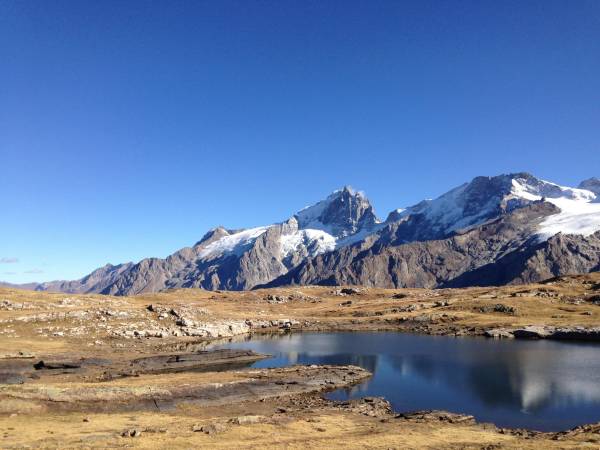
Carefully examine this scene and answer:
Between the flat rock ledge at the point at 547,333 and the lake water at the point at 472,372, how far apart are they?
27.5ft

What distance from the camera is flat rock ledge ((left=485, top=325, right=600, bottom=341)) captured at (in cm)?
12219

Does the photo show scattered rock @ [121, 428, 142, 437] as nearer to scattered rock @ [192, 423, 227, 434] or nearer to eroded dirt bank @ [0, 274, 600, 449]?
eroded dirt bank @ [0, 274, 600, 449]

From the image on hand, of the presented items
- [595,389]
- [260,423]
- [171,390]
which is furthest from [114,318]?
[595,389]

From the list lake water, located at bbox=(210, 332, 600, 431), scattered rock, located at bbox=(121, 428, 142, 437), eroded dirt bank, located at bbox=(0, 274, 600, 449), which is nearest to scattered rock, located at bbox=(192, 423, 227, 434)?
eroded dirt bank, located at bbox=(0, 274, 600, 449)

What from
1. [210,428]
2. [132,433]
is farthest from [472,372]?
[132,433]

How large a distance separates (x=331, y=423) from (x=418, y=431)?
8343 mm

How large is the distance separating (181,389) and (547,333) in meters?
105

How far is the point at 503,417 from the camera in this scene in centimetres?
5322

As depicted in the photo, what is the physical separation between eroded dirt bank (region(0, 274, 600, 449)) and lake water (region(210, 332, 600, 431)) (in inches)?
247

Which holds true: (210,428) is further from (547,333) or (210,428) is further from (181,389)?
(547,333)

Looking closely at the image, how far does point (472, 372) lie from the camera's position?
8038 centimetres

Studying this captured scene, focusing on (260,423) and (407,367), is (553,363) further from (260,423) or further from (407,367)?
(260,423)

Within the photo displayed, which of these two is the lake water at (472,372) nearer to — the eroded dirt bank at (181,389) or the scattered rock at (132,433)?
the eroded dirt bank at (181,389)

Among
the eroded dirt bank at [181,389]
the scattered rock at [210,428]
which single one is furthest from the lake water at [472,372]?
the scattered rock at [210,428]
